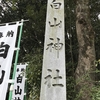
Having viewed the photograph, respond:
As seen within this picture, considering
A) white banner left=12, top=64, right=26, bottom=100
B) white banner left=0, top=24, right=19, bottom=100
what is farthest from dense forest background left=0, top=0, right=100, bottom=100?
white banner left=0, top=24, right=19, bottom=100

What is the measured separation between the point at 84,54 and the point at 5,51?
1.62 meters

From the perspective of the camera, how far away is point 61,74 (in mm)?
2584

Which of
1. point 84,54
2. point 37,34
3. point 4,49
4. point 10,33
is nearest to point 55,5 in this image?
point 10,33

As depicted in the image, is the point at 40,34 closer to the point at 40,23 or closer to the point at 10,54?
the point at 40,23

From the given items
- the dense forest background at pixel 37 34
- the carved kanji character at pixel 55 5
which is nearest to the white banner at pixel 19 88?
the dense forest background at pixel 37 34

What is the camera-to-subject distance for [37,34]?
809 centimetres

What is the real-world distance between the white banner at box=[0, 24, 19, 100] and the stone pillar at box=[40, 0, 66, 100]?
1.76 ft

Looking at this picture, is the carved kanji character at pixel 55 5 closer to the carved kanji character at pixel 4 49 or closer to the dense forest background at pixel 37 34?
the carved kanji character at pixel 4 49

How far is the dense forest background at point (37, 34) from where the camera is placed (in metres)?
5.22

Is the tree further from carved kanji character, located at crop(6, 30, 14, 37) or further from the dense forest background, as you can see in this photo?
carved kanji character, located at crop(6, 30, 14, 37)

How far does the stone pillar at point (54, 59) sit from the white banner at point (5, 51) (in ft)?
1.76

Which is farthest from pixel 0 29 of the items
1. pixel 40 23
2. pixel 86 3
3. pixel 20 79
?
pixel 40 23

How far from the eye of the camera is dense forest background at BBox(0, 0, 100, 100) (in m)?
5.22

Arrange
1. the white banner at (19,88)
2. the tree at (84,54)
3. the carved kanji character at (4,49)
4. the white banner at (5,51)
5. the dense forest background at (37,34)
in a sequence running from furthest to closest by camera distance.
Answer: the white banner at (19,88) → the dense forest background at (37,34) → the tree at (84,54) → the carved kanji character at (4,49) → the white banner at (5,51)
